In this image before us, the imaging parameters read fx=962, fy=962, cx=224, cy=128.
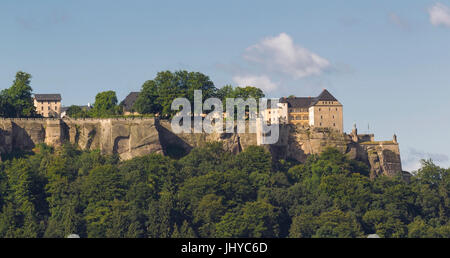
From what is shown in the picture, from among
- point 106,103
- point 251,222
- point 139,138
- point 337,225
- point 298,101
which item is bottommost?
point 337,225

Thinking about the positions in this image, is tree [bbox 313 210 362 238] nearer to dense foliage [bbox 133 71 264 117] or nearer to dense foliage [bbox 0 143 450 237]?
dense foliage [bbox 0 143 450 237]

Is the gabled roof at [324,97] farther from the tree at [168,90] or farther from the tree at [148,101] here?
the tree at [148,101]

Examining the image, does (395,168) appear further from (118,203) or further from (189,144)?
(118,203)

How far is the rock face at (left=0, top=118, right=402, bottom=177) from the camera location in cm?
9144

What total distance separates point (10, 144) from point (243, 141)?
901 inches

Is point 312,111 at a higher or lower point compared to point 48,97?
lower

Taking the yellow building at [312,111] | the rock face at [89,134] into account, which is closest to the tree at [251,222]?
the rock face at [89,134]

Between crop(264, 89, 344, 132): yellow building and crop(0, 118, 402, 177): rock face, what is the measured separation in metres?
8.64

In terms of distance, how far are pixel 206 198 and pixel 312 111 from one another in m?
29.0

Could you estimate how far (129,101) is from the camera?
112m

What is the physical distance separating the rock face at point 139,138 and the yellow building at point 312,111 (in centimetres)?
864

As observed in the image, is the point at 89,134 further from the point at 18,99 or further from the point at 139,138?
the point at 18,99

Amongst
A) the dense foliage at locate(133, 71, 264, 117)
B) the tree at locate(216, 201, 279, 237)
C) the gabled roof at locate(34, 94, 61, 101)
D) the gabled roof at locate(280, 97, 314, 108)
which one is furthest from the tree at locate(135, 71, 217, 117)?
the gabled roof at locate(34, 94, 61, 101)

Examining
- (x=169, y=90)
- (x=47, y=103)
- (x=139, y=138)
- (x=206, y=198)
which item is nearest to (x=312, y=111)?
(x=169, y=90)
